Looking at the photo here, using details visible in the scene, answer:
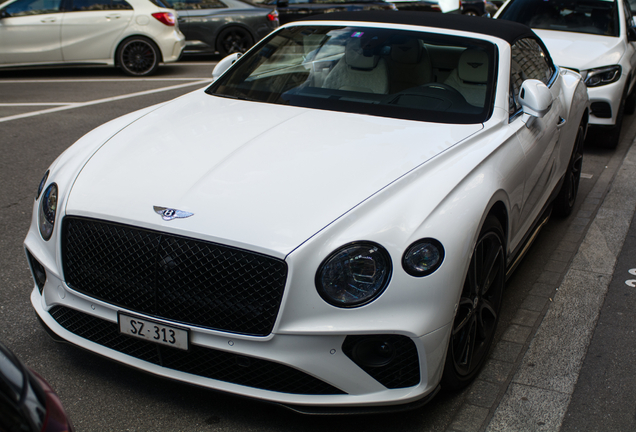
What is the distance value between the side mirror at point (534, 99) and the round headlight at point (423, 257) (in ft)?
4.91

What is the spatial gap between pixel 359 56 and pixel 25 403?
3.06m

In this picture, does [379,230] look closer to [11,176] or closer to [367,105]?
[367,105]

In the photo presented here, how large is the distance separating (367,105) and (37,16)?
8856 mm

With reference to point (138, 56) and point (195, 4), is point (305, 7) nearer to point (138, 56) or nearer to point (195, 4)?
point (195, 4)

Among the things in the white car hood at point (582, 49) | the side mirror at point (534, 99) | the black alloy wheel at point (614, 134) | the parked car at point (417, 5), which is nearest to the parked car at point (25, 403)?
the side mirror at point (534, 99)

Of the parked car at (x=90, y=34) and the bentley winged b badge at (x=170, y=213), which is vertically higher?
the bentley winged b badge at (x=170, y=213)

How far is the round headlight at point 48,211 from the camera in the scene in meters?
2.88

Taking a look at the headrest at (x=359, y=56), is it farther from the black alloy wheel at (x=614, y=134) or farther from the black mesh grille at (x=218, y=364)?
the black alloy wheel at (x=614, y=134)

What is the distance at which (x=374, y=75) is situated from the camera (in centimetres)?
401

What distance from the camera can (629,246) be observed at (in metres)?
4.80

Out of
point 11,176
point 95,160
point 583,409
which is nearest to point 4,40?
Answer: point 11,176

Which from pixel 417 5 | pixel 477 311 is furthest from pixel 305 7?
pixel 477 311

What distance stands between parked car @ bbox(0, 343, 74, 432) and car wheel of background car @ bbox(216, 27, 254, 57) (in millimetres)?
12430

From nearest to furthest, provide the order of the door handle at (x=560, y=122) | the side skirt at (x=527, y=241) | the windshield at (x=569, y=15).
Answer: the side skirt at (x=527, y=241) → the door handle at (x=560, y=122) → the windshield at (x=569, y=15)
